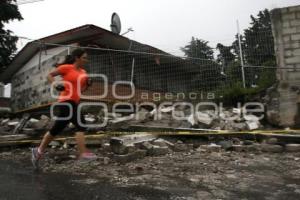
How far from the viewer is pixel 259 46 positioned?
36.6 feet

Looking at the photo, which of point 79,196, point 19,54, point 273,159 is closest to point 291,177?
point 273,159

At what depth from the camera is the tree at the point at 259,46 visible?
10930 mm

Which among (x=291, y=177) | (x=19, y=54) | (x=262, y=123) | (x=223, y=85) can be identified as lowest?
(x=291, y=177)

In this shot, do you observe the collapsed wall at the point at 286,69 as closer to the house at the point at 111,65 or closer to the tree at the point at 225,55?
the tree at the point at 225,55

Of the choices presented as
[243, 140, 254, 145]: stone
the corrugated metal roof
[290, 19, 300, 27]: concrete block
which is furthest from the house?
[243, 140, 254, 145]: stone

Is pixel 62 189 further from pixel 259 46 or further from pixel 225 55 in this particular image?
Result: pixel 259 46

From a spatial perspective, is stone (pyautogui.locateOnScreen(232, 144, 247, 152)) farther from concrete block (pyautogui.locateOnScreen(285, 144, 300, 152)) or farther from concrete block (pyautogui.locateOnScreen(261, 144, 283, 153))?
concrete block (pyautogui.locateOnScreen(285, 144, 300, 152))

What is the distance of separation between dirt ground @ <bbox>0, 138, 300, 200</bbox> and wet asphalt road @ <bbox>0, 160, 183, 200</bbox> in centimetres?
16

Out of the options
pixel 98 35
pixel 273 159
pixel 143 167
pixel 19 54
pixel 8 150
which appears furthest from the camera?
pixel 19 54

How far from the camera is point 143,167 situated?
17.6 feet

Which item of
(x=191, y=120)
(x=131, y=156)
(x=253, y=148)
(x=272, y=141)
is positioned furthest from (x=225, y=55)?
(x=131, y=156)

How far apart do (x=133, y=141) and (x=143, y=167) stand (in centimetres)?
142

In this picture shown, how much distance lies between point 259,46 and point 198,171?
6.89 metres

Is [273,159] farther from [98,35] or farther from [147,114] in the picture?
[98,35]
